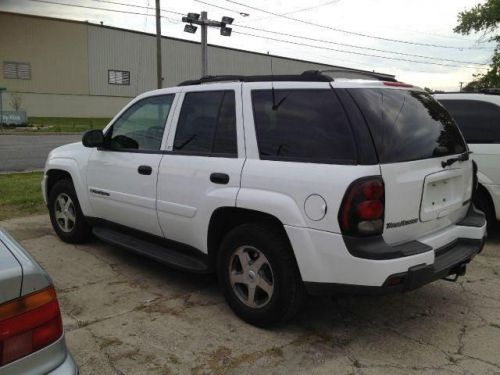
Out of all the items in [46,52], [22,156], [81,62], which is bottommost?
[22,156]

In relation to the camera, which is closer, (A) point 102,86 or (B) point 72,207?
(B) point 72,207

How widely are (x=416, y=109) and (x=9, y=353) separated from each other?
10.2 feet

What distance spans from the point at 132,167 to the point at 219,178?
48.1 inches

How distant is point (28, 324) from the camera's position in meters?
2.00

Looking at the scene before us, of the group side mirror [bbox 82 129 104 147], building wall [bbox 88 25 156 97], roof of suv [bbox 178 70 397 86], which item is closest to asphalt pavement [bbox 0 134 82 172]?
side mirror [bbox 82 129 104 147]

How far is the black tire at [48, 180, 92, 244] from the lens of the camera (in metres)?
5.77

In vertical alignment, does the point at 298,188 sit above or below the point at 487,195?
above

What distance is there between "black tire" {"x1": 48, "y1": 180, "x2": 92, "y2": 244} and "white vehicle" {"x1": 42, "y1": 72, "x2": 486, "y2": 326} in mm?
1116

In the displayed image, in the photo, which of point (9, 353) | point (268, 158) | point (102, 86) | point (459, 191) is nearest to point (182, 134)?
point (268, 158)

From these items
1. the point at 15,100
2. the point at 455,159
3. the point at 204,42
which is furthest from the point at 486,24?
the point at 15,100

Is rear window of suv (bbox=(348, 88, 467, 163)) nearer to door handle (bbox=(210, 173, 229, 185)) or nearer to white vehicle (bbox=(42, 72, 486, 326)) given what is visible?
white vehicle (bbox=(42, 72, 486, 326))

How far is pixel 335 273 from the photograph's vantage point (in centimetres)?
331

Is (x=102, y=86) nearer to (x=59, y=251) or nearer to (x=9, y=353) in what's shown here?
(x=59, y=251)

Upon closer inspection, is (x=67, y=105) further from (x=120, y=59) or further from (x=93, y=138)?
(x=93, y=138)
